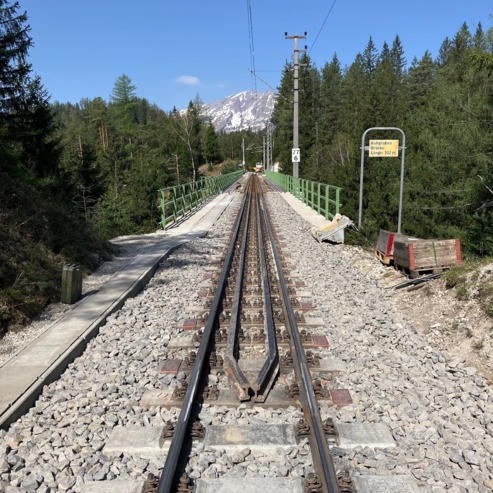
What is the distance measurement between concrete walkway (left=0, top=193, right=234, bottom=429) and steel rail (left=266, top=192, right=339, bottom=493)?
2.40 meters

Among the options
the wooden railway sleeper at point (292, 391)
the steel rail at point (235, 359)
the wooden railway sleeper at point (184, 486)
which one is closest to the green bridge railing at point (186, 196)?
the steel rail at point (235, 359)

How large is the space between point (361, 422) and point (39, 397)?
113 inches

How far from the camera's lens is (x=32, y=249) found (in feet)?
25.6

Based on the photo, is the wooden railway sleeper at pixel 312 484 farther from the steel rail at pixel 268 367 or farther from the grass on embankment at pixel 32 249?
the grass on embankment at pixel 32 249

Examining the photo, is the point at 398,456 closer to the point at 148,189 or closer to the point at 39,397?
the point at 39,397

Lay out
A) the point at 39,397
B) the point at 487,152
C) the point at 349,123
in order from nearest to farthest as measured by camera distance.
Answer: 1. the point at 39,397
2. the point at 487,152
3. the point at 349,123

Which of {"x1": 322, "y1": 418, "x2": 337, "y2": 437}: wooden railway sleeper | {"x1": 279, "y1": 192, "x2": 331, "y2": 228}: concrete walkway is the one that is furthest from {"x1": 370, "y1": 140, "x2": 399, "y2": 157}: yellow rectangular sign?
{"x1": 322, "y1": 418, "x2": 337, "y2": 437}: wooden railway sleeper

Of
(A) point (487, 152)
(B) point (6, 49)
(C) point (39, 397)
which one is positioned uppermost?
(B) point (6, 49)

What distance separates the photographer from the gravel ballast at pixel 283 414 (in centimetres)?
318

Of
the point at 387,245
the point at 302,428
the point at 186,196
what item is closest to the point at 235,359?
the point at 302,428

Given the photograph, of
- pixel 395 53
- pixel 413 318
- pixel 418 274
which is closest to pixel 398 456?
pixel 413 318

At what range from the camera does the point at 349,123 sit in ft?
179

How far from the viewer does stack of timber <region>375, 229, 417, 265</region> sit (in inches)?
367

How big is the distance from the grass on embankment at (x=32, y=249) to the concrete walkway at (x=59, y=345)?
1.80 feet
